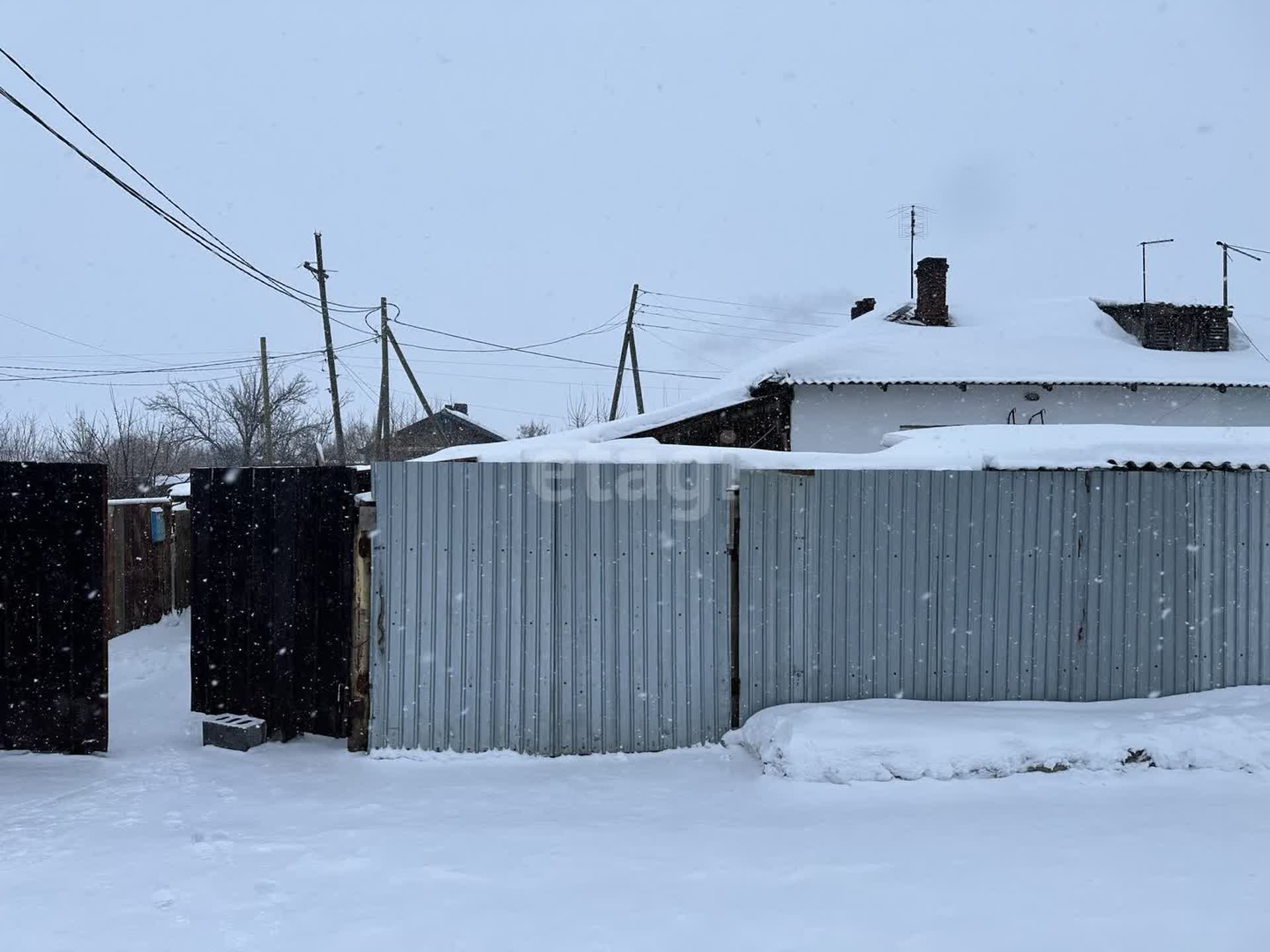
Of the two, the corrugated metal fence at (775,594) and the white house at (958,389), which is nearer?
the corrugated metal fence at (775,594)

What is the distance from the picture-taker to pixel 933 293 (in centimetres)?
1703

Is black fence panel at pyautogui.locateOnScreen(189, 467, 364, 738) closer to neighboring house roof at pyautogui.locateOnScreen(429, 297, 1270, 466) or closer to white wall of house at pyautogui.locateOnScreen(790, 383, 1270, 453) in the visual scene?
neighboring house roof at pyautogui.locateOnScreen(429, 297, 1270, 466)

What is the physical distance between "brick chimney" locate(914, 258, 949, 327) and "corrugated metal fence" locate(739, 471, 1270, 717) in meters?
12.4

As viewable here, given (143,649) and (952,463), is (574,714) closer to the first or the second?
(952,463)

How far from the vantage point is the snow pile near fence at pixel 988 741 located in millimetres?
4441

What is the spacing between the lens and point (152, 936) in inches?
117

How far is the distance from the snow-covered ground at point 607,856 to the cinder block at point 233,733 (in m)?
0.13

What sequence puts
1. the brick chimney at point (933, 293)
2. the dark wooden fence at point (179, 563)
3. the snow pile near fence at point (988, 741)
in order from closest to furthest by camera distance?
the snow pile near fence at point (988, 741) → the dark wooden fence at point (179, 563) → the brick chimney at point (933, 293)

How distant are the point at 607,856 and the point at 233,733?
2907 mm

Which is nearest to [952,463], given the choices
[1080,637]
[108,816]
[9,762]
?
[1080,637]

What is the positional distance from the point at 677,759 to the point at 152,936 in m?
2.87

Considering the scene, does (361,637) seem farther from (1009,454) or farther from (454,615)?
(1009,454)

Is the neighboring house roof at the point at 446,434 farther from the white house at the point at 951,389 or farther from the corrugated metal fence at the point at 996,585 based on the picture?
the corrugated metal fence at the point at 996,585

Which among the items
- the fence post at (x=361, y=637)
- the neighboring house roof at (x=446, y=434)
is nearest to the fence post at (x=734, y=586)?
the fence post at (x=361, y=637)
